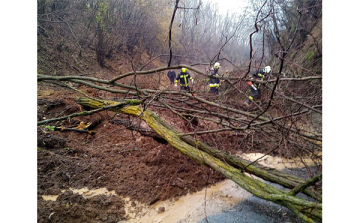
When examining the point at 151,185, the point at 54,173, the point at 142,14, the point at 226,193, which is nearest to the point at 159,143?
the point at 151,185

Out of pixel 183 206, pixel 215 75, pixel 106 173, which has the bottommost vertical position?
pixel 183 206

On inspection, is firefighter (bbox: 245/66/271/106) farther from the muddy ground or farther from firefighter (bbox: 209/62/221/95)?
the muddy ground

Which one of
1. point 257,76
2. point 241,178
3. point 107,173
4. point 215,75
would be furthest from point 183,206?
point 257,76

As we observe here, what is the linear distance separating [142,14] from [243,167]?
7589 mm

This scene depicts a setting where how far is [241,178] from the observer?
6.93 ft

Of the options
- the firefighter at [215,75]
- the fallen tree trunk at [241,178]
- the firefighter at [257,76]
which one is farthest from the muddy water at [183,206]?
the firefighter at [215,75]

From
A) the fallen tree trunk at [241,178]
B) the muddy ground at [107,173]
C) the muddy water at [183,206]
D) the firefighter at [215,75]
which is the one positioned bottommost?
the muddy water at [183,206]

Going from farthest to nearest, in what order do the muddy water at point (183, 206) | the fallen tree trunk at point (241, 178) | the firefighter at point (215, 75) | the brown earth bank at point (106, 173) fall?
the muddy water at point (183, 206), the brown earth bank at point (106, 173), the firefighter at point (215, 75), the fallen tree trunk at point (241, 178)

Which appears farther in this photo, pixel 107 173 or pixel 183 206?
pixel 107 173

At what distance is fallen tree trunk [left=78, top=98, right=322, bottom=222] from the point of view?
1548 mm

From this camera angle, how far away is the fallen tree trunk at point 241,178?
5.08ft

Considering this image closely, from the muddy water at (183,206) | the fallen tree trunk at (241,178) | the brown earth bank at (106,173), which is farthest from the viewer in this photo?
the muddy water at (183,206)

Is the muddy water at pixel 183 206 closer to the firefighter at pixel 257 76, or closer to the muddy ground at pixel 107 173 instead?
the muddy ground at pixel 107 173

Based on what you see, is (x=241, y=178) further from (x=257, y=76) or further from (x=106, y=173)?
(x=106, y=173)
